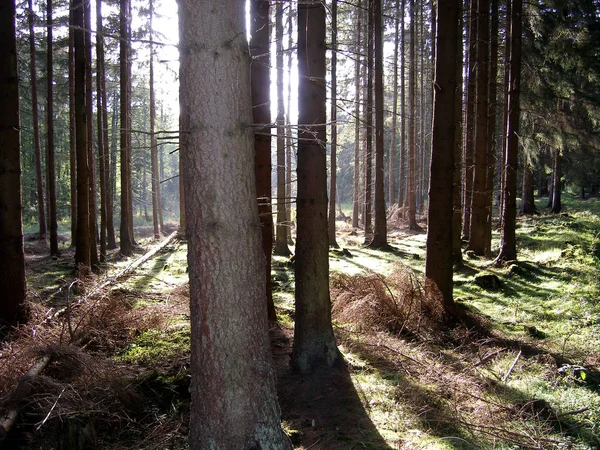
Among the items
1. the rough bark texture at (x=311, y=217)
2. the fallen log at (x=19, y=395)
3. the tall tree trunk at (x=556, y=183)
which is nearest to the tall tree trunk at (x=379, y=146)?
the tall tree trunk at (x=556, y=183)

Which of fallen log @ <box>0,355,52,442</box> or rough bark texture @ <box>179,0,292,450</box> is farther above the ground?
rough bark texture @ <box>179,0,292,450</box>

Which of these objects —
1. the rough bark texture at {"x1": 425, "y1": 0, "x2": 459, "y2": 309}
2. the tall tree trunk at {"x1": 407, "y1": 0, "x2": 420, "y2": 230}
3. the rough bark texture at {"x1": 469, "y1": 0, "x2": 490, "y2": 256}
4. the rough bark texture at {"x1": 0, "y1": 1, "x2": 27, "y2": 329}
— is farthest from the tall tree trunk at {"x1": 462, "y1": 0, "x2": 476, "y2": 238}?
the rough bark texture at {"x1": 0, "y1": 1, "x2": 27, "y2": 329}

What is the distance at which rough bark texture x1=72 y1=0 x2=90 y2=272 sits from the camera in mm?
11578

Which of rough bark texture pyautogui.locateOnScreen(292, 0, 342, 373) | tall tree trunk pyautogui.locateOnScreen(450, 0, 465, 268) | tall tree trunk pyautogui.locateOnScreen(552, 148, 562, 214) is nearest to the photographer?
rough bark texture pyautogui.locateOnScreen(292, 0, 342, 373)

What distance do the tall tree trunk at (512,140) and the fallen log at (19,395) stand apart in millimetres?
11542

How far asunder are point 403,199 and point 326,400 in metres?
28.4

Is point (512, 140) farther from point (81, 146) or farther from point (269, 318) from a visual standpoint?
point (81, 146)

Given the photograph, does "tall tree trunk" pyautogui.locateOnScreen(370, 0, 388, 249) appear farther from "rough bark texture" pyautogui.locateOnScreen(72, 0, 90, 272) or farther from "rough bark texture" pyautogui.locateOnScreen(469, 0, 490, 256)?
"rough bark texture" pyautogui.locateOnScreen(72, 0, 90, 272)

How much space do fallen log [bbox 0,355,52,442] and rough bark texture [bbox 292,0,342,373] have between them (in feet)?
9.39

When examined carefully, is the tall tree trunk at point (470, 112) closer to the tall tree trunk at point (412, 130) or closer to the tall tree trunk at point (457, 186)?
the tall tree trunk at point (457, 186)

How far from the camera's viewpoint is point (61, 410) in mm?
4113

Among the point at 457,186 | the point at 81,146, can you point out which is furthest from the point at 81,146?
the point at 457,186

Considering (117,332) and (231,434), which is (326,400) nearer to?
(231,434)

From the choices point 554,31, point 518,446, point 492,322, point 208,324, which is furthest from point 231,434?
point 554,31
